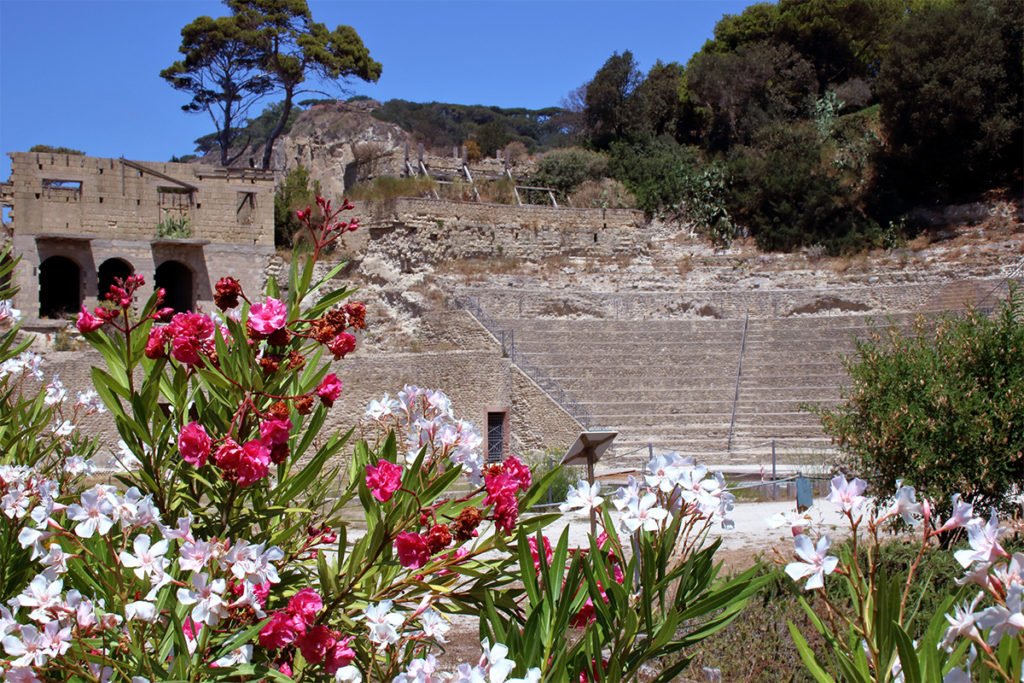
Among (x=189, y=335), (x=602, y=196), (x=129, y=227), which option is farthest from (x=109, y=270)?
(x=189, y=335)

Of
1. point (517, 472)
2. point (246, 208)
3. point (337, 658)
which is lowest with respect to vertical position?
point (337, 658)

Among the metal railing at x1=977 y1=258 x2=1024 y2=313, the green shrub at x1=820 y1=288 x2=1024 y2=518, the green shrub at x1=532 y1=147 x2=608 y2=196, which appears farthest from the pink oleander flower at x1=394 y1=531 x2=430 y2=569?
the green shrub at x1=532 y1=147 x2=608 y2=196

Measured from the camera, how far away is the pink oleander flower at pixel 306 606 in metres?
2.61

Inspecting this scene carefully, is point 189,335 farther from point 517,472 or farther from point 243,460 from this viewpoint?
point 517,472

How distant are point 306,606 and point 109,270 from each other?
25052 mm

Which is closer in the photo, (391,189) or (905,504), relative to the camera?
(905,504)

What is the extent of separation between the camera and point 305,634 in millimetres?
2600

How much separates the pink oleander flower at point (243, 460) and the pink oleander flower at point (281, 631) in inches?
14.7

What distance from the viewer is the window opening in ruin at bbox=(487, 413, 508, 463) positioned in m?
18.5

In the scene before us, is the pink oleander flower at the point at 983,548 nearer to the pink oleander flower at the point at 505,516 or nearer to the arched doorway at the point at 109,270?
the pink oleander flower at the point at 505,516

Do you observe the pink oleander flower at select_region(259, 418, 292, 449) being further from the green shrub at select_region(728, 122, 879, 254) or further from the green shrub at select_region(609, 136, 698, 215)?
the green shrub at select_region(609, 136, 698, 215)

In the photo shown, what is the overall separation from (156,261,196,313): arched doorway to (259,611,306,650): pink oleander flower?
24.4 metres

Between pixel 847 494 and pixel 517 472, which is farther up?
pixel 847 494

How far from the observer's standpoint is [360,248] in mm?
27156
